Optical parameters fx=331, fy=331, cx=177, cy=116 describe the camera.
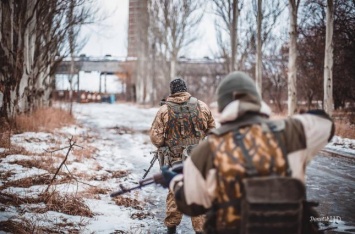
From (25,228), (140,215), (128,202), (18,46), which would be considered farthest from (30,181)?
(18,46)

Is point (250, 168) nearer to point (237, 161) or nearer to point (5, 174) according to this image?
point (237, 161)

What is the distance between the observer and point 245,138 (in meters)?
1.73

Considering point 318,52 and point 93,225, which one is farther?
point 318,52

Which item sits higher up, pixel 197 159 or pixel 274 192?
pixel 197 159

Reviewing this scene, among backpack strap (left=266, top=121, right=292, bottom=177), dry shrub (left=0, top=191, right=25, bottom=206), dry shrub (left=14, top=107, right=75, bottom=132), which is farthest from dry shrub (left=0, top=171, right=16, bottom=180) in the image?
backpack strap (left=266, top=121, right=292, bottom=177)

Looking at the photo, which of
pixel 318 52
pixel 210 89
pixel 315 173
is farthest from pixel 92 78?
pixel 315 173

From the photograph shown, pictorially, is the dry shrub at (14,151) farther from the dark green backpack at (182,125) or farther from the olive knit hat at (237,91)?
the olive knit hat at (237,91)

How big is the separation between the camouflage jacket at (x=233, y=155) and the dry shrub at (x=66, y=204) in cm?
293

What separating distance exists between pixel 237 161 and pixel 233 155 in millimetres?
37

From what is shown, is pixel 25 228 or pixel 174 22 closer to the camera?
pixel 25 228

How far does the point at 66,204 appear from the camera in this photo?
4.49 metres

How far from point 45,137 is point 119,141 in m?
2.83

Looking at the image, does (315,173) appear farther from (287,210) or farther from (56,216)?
(287,210)

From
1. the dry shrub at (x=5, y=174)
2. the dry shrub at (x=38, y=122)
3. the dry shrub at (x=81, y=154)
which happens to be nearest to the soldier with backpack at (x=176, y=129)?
the dry shrub at (x=5, y=174)
